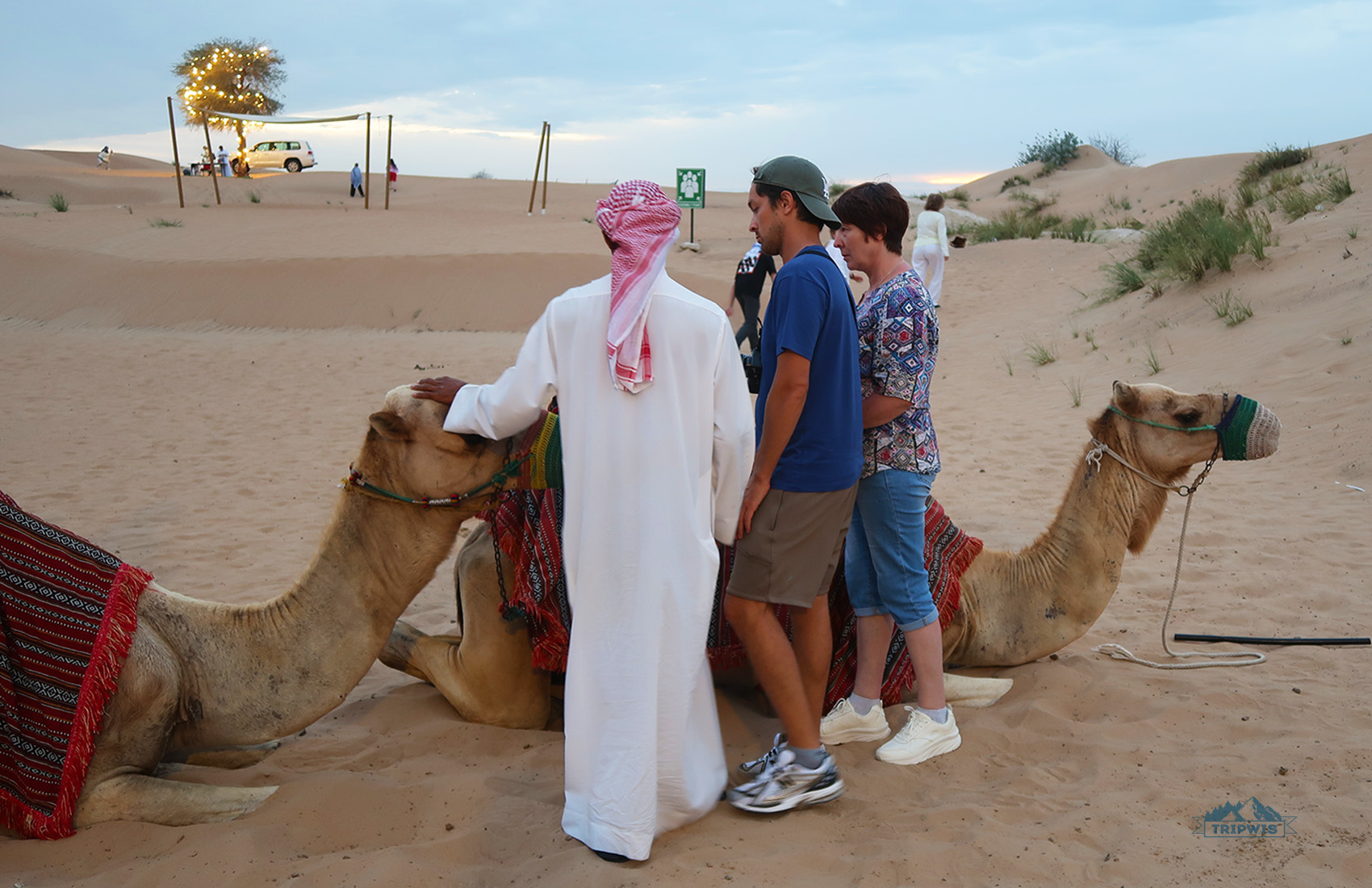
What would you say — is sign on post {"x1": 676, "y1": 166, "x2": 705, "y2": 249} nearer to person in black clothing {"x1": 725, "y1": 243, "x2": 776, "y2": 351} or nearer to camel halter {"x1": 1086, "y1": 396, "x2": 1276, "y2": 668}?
person in black clothing {"x1": 725, "y1": 243, "x2": 776, "y2": 351}

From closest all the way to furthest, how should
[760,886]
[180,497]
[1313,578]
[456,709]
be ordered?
[760,886]
[456,709]
[1313,578]
[180,497]

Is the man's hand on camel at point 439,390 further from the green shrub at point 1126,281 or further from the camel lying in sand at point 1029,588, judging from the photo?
the green shrub at point 1126,281

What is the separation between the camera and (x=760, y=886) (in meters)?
2.86

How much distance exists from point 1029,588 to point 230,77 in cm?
5494

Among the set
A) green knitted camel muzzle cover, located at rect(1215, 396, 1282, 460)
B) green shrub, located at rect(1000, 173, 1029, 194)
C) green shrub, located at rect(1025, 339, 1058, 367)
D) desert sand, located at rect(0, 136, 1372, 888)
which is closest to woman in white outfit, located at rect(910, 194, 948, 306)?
desert sand, located at rect(0, 136, 1372, 888)

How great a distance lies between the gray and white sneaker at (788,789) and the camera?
3.25 metres

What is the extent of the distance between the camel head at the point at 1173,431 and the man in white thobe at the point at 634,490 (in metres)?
2.01

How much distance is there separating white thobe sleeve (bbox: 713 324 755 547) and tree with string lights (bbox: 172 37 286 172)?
52290 millimetres

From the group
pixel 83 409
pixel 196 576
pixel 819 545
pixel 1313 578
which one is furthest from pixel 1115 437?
pixel 83 409

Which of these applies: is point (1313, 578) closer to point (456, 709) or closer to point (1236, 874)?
point (1236, 874)

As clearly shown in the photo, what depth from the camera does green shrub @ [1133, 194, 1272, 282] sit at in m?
12.8

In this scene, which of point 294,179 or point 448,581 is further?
point 294,179

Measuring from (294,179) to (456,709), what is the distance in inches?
1626

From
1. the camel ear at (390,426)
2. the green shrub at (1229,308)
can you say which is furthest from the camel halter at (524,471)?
the green shrub at (1229,308)
